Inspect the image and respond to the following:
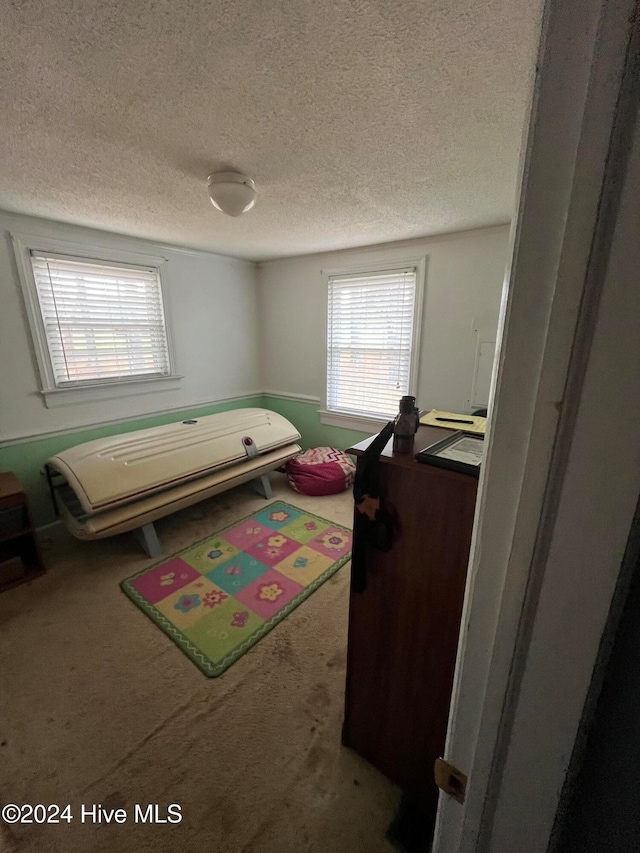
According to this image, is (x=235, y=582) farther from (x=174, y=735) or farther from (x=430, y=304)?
(x=430, y=304)

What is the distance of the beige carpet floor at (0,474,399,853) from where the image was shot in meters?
1.10

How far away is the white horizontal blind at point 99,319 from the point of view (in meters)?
2.55

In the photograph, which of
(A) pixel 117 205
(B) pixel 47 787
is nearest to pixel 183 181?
(A) pixel 117 205

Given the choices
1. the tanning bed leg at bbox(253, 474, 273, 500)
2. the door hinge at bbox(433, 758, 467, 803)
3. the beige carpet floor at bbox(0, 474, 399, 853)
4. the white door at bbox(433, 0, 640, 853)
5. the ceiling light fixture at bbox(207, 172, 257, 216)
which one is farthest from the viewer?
the tanning bed leg at bbox(253, 474, 273, 500)

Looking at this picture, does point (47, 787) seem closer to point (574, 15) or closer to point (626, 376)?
point (626, 376)

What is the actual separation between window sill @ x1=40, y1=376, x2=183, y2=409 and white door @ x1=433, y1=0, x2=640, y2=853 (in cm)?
317

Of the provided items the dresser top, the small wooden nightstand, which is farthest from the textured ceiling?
the small wooden nightstand

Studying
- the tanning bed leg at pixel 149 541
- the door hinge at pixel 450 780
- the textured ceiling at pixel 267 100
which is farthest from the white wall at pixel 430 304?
the door hinge at pixel 450 780

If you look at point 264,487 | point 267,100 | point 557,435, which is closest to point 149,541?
point 264,487

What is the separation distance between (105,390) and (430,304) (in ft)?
9.44

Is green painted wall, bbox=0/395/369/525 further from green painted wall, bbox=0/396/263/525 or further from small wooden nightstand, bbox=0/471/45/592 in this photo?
small wooden nightstand, bbox=0/471/45/592

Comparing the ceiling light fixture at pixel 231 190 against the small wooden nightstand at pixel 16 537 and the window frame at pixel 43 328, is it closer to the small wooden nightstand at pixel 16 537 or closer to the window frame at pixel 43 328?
the window frame at pixel 43 328

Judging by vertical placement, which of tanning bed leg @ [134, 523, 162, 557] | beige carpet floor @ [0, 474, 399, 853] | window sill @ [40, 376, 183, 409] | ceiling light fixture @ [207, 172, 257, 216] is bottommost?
beige carpet floor @ [0, 474, 399, 853]

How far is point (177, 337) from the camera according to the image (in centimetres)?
333
